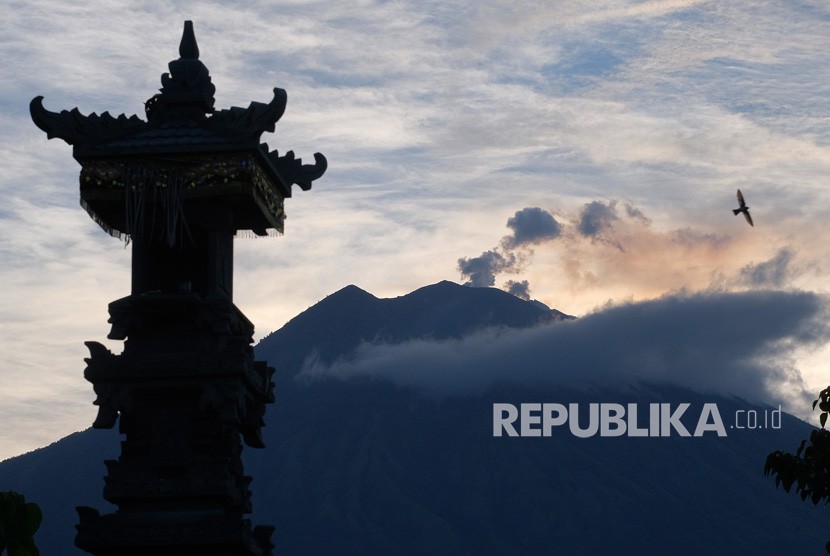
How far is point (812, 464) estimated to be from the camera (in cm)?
2533

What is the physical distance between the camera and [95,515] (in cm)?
3141

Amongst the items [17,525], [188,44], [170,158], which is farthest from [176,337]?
[17,525]

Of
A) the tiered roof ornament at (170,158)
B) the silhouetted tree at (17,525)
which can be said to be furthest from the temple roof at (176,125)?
the silhouetted tree at (17,525)

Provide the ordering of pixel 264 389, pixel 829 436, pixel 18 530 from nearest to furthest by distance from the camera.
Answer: pixel 18 530 < pixel 829 436 < pixel 264 389

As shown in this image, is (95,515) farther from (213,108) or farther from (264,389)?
(213,108)

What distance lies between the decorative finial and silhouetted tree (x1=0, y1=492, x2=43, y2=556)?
16.4 metres

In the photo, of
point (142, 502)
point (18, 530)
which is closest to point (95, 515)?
point (142, 502)

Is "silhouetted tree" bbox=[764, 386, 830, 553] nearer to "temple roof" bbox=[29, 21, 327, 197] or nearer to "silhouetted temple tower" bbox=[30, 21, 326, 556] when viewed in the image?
"silhouetted temple tower" bbox=[30, 21, 326, 556]

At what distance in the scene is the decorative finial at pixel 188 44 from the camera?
34000 millimetres

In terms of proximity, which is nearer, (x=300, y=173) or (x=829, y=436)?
(x=829, y=436)

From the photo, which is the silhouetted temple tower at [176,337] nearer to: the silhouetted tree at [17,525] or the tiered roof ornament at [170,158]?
the tiered roof ornament at [170,158]

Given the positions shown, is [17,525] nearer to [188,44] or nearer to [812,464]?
[812,464]

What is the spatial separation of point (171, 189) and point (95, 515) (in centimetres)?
619

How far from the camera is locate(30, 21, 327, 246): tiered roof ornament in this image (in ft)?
105
